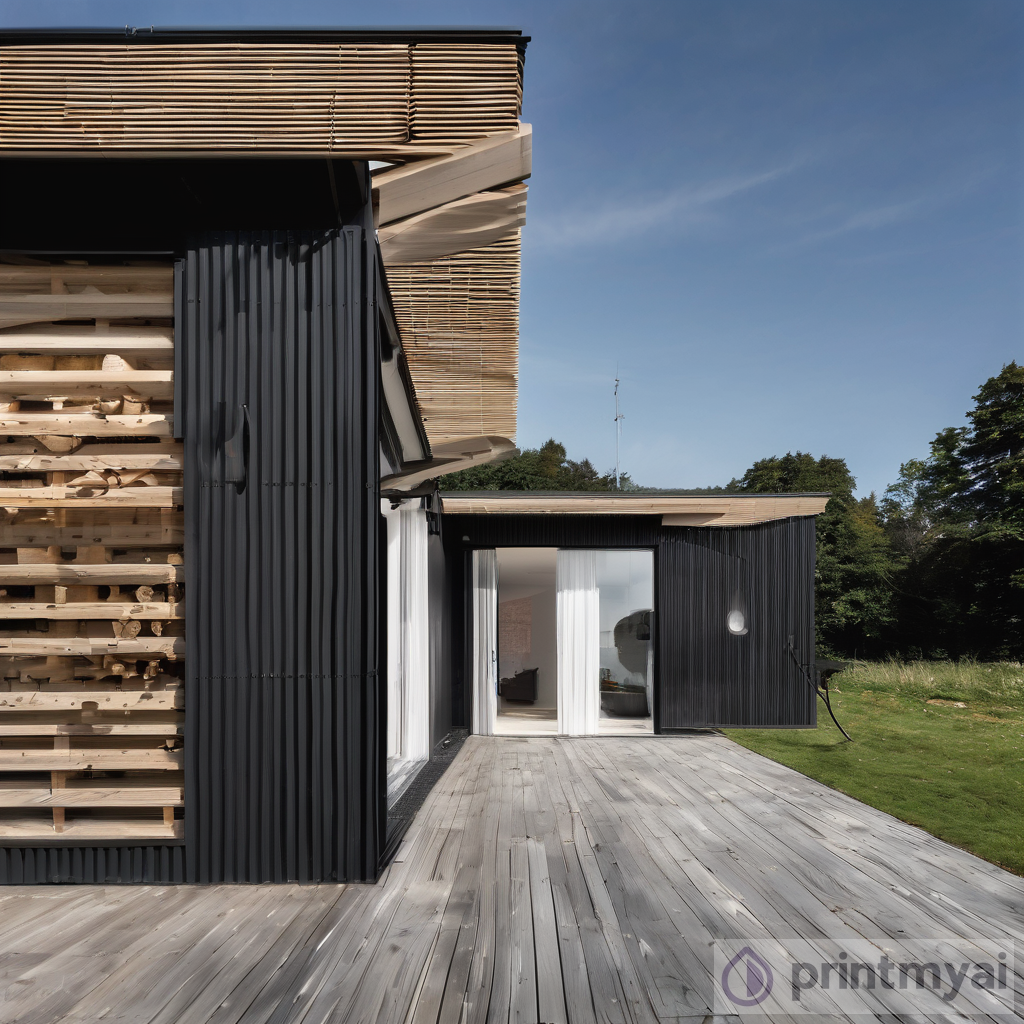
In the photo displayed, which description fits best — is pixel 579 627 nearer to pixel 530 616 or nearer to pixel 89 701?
pixel 530 616

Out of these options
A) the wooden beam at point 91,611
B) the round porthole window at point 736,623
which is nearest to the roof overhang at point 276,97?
the wooden beam at point 91,611

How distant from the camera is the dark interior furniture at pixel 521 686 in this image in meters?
7.37

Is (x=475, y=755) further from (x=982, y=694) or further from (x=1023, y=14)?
(x=1023, y=14)

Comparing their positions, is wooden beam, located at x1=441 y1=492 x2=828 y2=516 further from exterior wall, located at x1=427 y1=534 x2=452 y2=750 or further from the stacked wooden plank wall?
the stacked wooden plank wall

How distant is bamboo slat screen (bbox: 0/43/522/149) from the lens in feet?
8.25

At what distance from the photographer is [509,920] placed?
2.49 metres

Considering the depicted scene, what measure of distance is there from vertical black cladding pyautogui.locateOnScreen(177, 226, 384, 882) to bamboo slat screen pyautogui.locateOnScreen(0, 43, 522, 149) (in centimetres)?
41

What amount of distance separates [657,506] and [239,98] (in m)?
5.19

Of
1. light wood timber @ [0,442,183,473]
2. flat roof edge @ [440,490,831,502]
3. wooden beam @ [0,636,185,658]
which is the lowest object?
wooden beam @ [0,636,185,658]

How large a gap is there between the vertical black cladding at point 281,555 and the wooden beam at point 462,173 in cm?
27

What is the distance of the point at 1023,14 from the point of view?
28.7 feet

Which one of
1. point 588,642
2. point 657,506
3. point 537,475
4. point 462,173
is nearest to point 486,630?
point 588,642

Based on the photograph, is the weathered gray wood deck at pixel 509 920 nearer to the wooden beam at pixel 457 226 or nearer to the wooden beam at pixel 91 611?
the wooden beam at pixel 91 611

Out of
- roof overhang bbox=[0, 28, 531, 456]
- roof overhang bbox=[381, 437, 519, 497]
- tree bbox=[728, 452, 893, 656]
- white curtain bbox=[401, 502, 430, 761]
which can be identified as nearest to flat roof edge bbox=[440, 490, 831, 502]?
roof overhang bbox=[381, 437, 519, 497]
